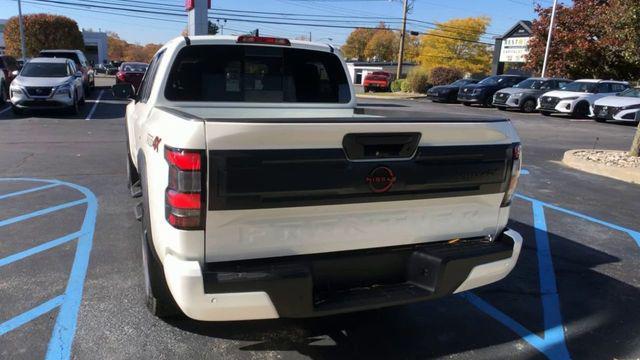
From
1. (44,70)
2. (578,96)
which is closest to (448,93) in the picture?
(578,96)

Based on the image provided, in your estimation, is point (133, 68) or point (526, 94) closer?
point (526, 94)

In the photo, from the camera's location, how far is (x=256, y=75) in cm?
448

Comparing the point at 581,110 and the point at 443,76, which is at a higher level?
the point at 443,76

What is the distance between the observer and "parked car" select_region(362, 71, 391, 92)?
4228 cm

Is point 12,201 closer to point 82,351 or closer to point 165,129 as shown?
point 82,351

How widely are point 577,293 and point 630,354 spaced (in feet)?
3.08

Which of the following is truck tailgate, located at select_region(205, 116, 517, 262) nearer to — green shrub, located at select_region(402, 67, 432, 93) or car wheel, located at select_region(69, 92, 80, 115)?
car wheel, located at select_region(69, 92, 80, 115)

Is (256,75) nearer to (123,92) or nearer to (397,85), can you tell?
(123,92)

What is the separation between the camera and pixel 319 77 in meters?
4.75

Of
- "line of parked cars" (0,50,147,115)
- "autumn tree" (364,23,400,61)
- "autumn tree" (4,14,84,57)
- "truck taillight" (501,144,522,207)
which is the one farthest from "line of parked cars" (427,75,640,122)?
"autumn tree" (364,23,400,61)

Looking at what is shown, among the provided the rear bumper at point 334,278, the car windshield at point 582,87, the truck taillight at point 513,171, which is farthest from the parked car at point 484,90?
the rear bumper at point 334,278

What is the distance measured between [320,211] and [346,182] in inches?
8.1

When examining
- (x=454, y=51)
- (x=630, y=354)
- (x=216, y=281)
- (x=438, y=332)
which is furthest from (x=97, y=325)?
(x=454, y=51)

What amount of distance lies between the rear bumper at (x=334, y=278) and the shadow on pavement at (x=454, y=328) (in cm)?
60
